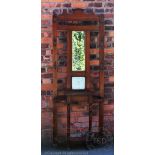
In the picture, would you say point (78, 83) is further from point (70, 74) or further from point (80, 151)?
point (80, 151)

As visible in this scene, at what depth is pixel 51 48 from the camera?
395 cm

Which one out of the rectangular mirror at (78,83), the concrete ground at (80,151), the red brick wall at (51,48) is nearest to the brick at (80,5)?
the red brick wall at (51,48)

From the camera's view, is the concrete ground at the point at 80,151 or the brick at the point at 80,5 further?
the brick at the point at 80,5

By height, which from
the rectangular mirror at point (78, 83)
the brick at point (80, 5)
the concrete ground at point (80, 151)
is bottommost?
the concrete ground at point (80, 151)

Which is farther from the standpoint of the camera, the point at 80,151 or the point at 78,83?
the point at 78,83

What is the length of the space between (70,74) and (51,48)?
1.06 feet

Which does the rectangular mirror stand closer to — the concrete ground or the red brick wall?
the red brick wall

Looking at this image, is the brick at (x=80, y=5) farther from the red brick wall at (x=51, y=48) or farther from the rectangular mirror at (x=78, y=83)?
the rectangular mirror at (x=78, y=83)

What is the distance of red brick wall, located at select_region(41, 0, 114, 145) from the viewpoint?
3914 millimetres

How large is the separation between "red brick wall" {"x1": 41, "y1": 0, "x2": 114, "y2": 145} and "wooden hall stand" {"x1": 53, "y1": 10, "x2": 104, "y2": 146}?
0.25ft

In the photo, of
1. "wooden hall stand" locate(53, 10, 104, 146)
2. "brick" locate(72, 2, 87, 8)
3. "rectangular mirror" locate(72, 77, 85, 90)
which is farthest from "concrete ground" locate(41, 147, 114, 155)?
"brick" locate(72, 2, 87, 8)

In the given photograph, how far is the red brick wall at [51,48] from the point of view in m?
3.91

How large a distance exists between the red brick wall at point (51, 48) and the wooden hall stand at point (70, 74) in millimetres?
76

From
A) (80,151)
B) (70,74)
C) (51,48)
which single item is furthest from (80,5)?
(80,151)
